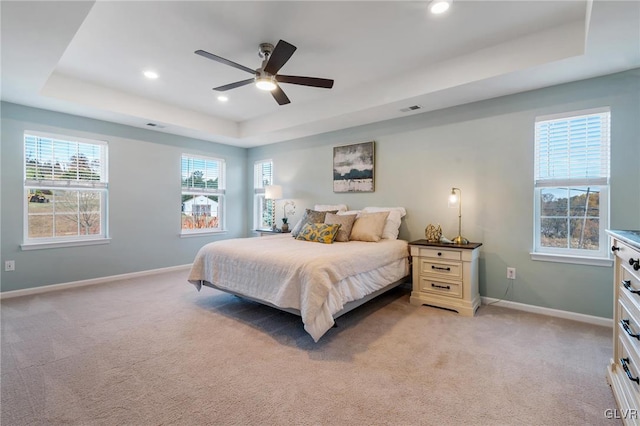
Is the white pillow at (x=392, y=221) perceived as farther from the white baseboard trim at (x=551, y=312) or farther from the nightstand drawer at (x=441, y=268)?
the white baseboard trim at (x=551, y=312)

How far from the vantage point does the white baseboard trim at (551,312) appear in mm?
2818

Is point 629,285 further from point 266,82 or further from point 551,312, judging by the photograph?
point 266,82

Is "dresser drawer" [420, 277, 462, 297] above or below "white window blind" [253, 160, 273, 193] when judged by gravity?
below

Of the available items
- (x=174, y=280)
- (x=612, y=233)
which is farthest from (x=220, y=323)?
(x=612, y=233)

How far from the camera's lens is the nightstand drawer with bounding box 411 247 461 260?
3.15 metres

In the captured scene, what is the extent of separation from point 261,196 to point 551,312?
16.7 feet

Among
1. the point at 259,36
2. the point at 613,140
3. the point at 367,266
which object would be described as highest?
the point at 259,36

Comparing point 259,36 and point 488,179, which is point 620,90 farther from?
point 259,36

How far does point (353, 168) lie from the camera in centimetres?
466

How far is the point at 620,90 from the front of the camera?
277cm

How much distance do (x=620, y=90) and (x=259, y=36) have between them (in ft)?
11.2

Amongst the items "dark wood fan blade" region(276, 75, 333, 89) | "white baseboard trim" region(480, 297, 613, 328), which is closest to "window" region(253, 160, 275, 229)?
"dark wood fan blade" region(276, 75, 333, 89)

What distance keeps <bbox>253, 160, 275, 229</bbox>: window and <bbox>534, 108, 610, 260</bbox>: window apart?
4.42 metres

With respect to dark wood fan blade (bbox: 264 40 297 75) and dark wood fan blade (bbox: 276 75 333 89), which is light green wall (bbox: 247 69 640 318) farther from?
dark wood fan blade (bbox: 264 40 297 75)
